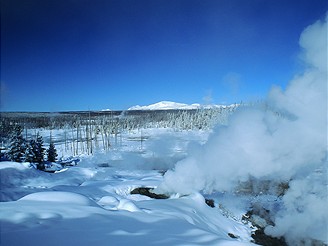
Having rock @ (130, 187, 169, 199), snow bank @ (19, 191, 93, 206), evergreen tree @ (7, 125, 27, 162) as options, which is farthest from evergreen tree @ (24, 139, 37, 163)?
snow bank @ (19, 191, 93, 206)

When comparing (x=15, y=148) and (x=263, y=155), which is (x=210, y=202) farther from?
(x=15, y=148)

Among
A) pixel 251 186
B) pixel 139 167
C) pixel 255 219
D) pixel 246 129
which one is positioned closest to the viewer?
pixel 255 219

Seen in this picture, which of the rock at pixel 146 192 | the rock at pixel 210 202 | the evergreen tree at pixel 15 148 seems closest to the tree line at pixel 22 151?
the evergreen tree at pixel 15 148

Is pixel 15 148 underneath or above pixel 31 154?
above

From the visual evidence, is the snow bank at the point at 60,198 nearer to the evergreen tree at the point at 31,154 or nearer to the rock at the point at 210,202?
the rock at the point at 210,202

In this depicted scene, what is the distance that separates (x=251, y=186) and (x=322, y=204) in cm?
642

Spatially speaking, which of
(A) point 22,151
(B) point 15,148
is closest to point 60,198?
(B) point 15,148

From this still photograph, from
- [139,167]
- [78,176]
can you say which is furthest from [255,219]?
[139,167]

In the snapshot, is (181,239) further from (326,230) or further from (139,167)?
(139,167)

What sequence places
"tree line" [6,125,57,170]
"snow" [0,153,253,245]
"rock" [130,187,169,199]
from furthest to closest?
"tree line" [6,125,57,170] < "rock" [130,187,169,199] < "snow" [0,153,253,245]

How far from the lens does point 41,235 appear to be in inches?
227

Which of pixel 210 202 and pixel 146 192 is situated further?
pixel 146 192

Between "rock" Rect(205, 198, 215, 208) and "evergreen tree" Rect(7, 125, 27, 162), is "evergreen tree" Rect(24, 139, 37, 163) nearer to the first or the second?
"evergreen tree" Rect(7, 125, 27, 162)

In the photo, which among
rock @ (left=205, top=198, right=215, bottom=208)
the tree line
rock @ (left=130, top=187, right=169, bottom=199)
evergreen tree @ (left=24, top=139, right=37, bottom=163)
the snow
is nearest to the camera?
the snow
